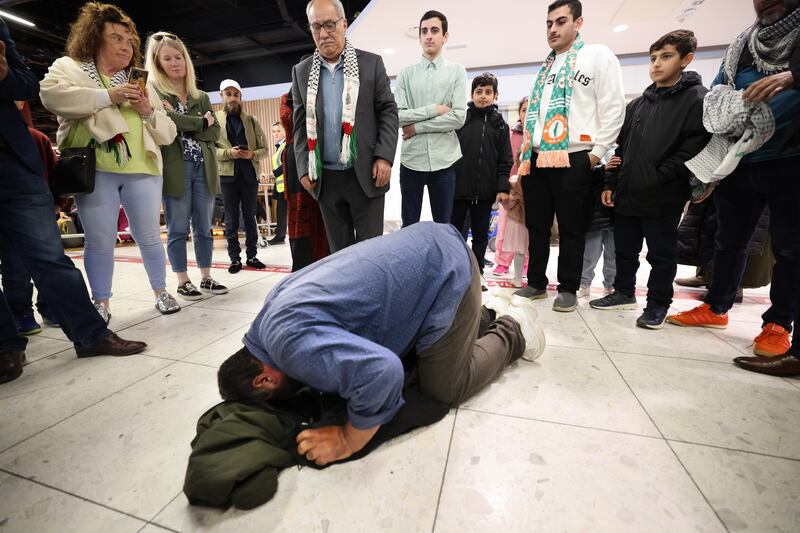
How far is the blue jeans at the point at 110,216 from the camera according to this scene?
5.01ft

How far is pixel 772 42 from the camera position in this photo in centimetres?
124

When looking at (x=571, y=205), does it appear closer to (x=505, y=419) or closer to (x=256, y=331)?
(x=505, y=419)

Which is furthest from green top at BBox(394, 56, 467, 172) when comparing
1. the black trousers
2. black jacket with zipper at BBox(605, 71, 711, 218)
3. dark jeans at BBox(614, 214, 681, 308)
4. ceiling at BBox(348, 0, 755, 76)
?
ceiling at BBox(348, 0, 755, 76)

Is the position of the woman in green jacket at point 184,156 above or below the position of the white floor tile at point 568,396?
above

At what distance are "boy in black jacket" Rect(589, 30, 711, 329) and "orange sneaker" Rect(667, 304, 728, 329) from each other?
0.10 meters

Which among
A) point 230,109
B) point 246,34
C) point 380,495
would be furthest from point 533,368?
point 246,34

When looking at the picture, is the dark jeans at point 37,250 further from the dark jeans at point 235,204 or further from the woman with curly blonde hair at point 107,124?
the dark jeans at point 235,204

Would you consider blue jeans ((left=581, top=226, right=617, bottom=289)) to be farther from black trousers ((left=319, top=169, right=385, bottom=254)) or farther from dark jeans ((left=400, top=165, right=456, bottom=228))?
black trousers ((left=319, top=169, right=385, bottom=254))

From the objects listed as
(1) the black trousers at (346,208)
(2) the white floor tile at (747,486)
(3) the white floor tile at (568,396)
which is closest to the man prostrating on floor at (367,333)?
(3) the white floor tile at (568,396)

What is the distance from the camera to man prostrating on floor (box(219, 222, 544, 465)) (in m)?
0.71

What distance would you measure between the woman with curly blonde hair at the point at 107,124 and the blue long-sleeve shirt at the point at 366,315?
1.24 meters

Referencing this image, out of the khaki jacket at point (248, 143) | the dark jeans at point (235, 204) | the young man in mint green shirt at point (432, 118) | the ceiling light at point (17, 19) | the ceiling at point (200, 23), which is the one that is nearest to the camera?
the young man in mint green shirt at point (432, 118)

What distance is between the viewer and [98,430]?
3.20ft

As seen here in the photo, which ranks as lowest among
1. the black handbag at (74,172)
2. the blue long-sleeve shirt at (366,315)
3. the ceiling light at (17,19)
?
the blue long-sleeve shirt at (366,315)
